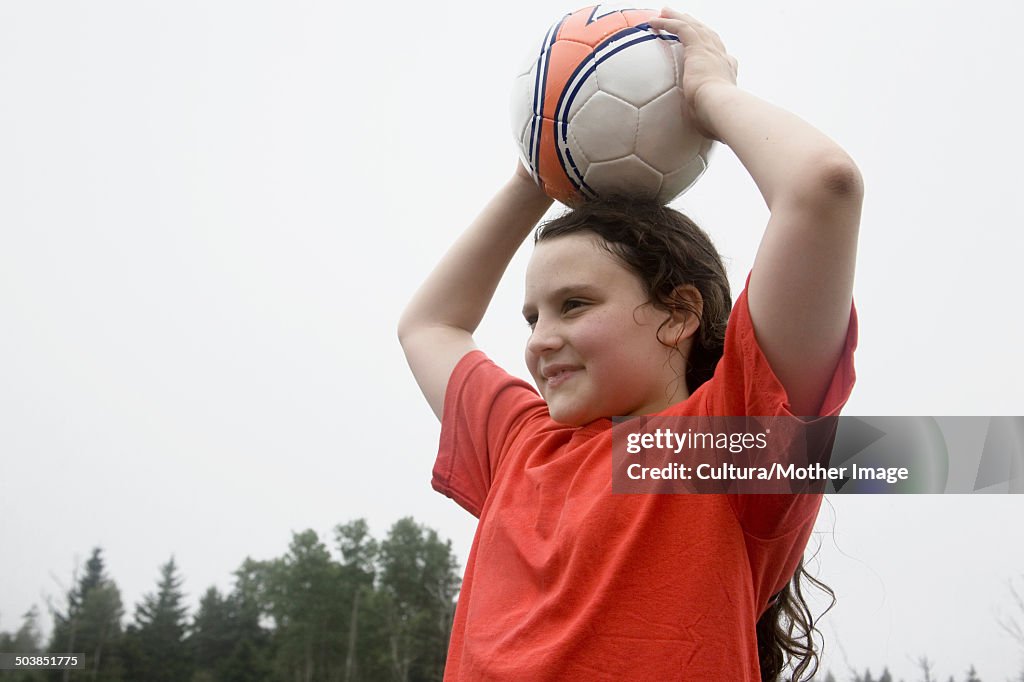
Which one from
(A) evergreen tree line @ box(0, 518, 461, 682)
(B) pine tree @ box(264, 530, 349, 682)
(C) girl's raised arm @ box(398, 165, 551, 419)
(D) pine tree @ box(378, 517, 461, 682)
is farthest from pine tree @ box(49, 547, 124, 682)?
(C) girl's raised arm @ box(398, 165, 551, 419)

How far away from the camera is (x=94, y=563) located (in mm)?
42844

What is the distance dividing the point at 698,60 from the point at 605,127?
26 centimetres

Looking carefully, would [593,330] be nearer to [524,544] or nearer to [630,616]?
[524,544]

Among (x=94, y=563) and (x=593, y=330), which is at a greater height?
(x=94, y=563)

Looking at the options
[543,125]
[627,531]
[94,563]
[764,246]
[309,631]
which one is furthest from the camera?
[94,563]

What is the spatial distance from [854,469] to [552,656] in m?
0.78

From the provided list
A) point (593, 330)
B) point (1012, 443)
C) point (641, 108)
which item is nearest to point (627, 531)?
point (593, 330)

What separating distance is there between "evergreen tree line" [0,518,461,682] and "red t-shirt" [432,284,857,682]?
33.1 m

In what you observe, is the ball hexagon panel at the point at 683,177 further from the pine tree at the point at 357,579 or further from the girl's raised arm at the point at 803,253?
the pine tree at the point at 357,579

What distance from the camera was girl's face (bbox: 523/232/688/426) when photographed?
182cm

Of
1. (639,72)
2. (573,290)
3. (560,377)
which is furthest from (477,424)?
(639,72)

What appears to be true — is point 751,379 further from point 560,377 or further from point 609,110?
point 609,110

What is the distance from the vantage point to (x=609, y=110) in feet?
6.54

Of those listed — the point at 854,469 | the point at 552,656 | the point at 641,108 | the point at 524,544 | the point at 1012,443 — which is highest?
the point at 641,108
